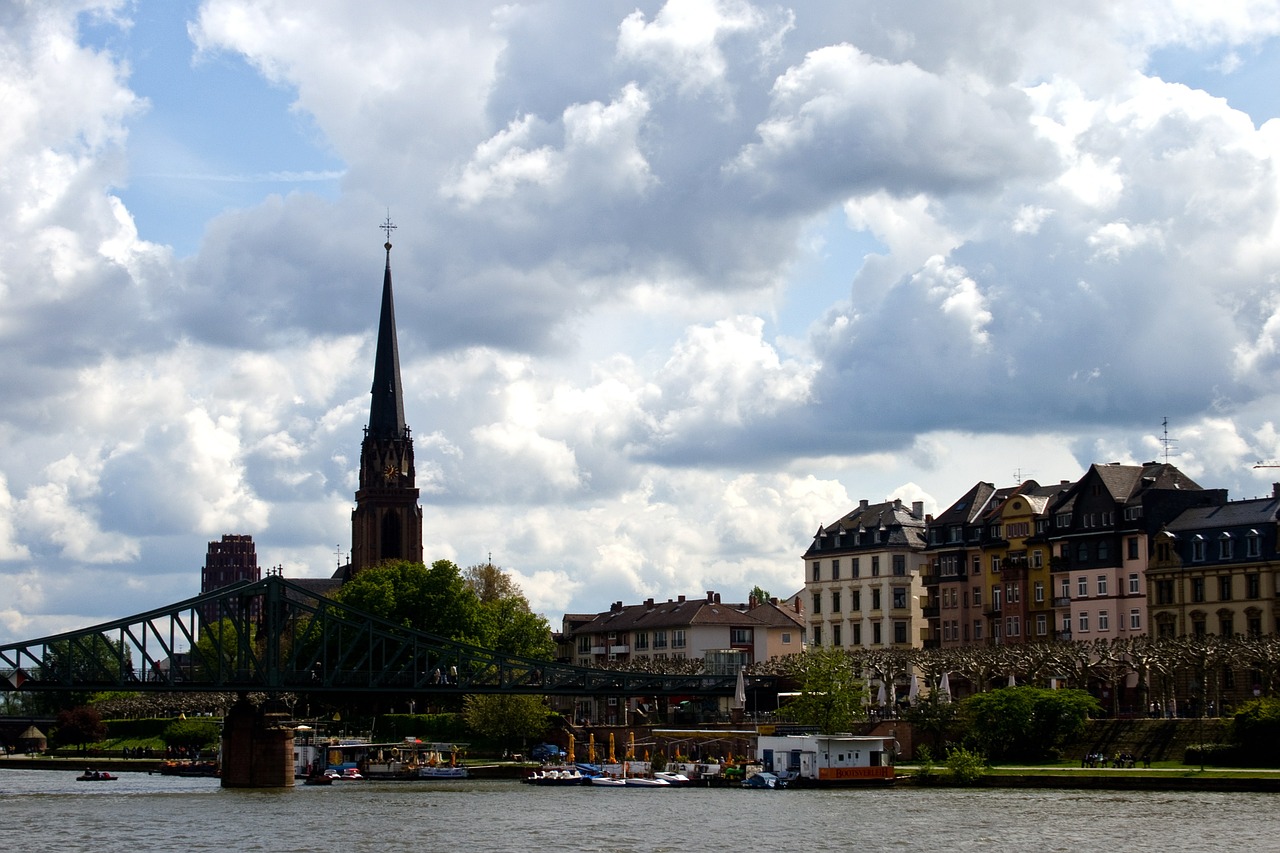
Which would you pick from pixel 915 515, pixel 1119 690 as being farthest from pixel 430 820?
pixel 915 515

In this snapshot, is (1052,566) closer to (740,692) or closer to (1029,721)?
(740,692)

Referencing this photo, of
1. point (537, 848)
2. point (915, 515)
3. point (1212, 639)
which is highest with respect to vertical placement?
point (915, 515)

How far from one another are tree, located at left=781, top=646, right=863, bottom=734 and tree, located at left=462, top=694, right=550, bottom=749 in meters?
32.4

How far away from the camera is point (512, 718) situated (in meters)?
154

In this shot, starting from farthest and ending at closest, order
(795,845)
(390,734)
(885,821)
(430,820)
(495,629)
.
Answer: (495,629), (390,734), (430,820), (885,821), (795,845)

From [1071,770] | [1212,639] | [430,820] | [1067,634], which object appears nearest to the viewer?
[430,820]

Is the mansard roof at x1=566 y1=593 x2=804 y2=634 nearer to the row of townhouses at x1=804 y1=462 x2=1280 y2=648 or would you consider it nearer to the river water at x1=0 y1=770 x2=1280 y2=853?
the row of townhouses at x1=804 y1=462 x2=1280 y2=648

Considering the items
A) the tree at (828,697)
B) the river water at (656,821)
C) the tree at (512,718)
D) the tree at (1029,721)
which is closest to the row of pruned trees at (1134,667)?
the tree at (828,697)

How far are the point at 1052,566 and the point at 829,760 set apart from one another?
1409 inches

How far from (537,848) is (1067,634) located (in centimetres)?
6971

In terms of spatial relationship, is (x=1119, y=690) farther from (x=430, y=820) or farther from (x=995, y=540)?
(x=430, y=820)

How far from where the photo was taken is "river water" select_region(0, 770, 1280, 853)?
249 ft

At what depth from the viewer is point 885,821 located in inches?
3317

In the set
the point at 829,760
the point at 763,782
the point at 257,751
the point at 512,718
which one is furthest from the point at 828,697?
the point at 512,718
